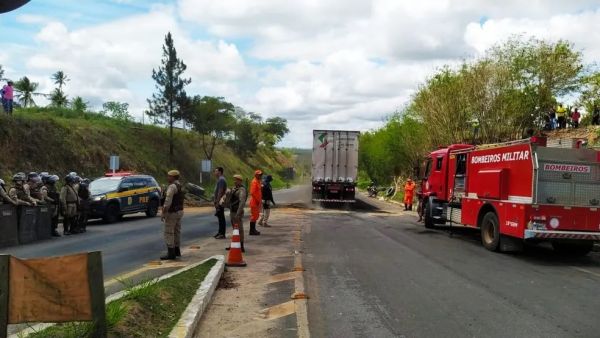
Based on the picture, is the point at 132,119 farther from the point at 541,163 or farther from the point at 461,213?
the point at 541,163

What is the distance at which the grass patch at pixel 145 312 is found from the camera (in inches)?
200

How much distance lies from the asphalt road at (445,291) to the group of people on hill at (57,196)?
7.31 m

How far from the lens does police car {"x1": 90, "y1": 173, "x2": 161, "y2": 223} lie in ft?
67.7

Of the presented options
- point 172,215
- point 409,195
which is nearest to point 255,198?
point 172,215

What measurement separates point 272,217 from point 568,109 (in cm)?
2096

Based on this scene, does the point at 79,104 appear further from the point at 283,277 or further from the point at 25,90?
the point at 283,277

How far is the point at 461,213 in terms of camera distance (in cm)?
1612

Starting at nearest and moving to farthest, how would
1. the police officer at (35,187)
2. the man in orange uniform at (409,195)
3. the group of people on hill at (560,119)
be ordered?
the police officer at (35,187) → the man in orange uniform at (409,195) → the group of people on hill at (560,119)

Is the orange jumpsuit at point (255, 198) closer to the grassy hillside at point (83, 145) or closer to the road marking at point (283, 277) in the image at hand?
the road marking at point (283, 277)

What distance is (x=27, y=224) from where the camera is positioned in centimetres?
1480

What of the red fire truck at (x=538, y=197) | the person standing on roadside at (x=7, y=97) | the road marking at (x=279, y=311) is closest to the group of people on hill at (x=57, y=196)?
the road marking at (x=279, y=311)

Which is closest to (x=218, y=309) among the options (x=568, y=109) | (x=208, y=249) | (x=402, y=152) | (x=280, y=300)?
(x=280, y=300)

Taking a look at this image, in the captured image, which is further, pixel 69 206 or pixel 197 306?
pixel 69 206

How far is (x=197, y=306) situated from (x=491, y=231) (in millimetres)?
9380
